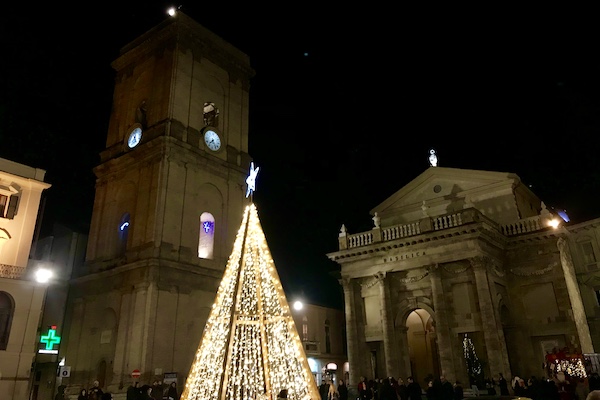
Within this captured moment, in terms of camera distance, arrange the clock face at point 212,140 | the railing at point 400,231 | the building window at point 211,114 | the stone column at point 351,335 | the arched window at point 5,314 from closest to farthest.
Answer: the arched window at point 5,314
the stone column at point 351,335
the railing at point 400,231
the clock face at point 212,140
the building window at point 211,114

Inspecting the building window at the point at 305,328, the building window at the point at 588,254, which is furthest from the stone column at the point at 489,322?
the building window at the point at 305,328

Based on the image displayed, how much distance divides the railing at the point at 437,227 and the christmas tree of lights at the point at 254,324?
16.4 meters

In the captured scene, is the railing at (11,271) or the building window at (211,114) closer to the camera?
the railing at (11,271)

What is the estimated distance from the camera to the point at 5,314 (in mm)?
24750

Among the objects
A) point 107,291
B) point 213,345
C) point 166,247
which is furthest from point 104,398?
point 107,291

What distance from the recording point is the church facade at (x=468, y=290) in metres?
24.7

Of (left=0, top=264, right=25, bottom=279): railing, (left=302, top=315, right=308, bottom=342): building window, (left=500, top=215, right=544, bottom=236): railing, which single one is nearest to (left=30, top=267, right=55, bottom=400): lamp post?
(left=0, top=264, right=25, bottom=279): railing

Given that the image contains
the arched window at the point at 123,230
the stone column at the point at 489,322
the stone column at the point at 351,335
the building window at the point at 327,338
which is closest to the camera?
the stone column at the point at 489,322

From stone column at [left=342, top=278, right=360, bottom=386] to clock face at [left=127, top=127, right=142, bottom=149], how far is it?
15447 mm

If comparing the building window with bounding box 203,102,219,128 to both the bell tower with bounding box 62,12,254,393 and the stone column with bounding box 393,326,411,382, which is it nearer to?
the bell tower with bounding box 62,12,254,393

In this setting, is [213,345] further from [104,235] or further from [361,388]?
[104,235]

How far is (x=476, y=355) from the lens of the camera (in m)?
25.1

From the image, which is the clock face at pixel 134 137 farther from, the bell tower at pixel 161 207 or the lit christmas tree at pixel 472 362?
the lit christmas tree at pixel 472 362

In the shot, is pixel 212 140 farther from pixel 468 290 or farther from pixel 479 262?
pixel 468 290
